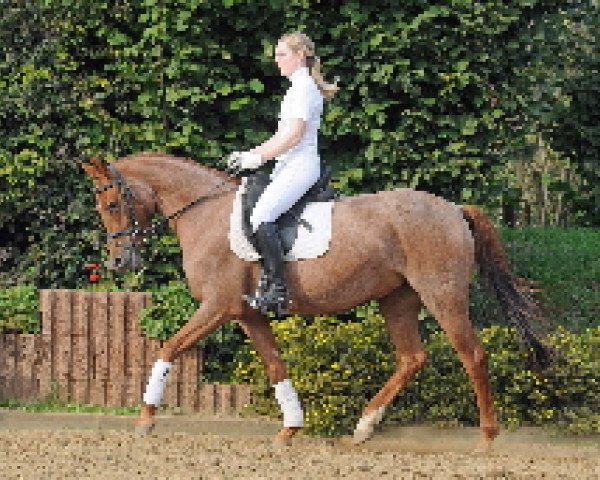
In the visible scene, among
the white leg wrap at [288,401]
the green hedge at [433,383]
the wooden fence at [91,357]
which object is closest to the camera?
the white leg wrap at [288,401]

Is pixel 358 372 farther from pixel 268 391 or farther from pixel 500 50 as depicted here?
pixel 500 50

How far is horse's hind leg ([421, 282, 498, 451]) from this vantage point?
430 inches

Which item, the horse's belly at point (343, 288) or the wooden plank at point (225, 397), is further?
the wooden plank at point (225, 397)

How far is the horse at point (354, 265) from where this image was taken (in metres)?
10.9

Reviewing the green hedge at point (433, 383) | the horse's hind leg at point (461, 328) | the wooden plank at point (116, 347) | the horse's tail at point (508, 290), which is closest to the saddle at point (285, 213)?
the horse's hind leg at point (461, 328)

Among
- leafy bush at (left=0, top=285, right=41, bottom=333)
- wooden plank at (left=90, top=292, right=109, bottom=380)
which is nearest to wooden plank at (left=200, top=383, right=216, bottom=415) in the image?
wooden plank at (left=90, top=292, right=109, bottom=380)

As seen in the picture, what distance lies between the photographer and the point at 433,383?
11.9 meters

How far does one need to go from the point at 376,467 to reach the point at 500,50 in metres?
4.20

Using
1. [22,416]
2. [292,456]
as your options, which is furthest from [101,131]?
[292,456]

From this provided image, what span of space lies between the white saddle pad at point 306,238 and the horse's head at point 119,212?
73 cm

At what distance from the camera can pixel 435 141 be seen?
514 inches

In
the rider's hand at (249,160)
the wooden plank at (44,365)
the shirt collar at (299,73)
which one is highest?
the shirt collar at (299,73)

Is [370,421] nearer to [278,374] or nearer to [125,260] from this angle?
[278,374]

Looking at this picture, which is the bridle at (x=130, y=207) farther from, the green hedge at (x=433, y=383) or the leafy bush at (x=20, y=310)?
the leafy bush at (x=20, y=310)
